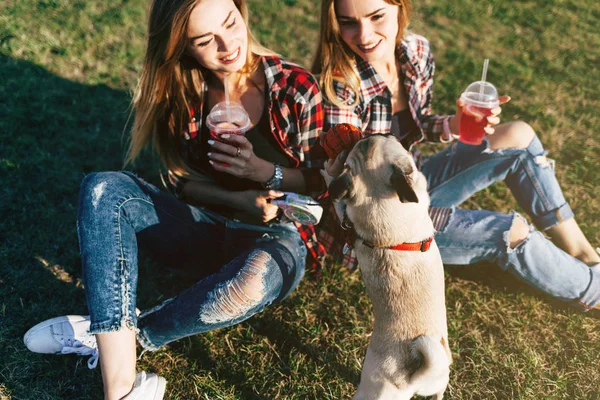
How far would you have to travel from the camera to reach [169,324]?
10.1ft

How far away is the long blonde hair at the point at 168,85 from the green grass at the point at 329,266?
1.11 m

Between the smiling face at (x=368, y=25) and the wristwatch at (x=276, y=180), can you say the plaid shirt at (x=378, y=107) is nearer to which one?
the smiling face at (x=368, y=25)

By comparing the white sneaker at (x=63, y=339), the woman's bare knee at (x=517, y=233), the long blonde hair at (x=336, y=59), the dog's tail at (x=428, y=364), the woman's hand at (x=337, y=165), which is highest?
the long blonde hair at (x=336, y=59)

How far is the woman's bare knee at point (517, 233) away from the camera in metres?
3.31

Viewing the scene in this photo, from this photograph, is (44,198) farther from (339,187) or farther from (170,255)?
(339,187)

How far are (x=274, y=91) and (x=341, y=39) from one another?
2.11 feet

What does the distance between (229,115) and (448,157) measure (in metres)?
1.77

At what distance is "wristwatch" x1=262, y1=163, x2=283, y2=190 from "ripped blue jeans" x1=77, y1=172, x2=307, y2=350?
29 centimetres

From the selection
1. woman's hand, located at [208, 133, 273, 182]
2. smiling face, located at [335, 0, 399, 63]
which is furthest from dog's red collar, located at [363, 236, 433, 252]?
smiling face, located at [335, 0, 399, 63]

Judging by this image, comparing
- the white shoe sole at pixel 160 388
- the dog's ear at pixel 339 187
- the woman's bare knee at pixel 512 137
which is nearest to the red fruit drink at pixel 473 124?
the woman's bare knee at pixel 512 137

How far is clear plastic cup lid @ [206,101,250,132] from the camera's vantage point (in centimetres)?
318

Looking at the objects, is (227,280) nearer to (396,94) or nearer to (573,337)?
(396,94)

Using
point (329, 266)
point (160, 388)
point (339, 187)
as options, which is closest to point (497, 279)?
point (329, 266)

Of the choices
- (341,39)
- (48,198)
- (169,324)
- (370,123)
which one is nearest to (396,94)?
(370,123)
